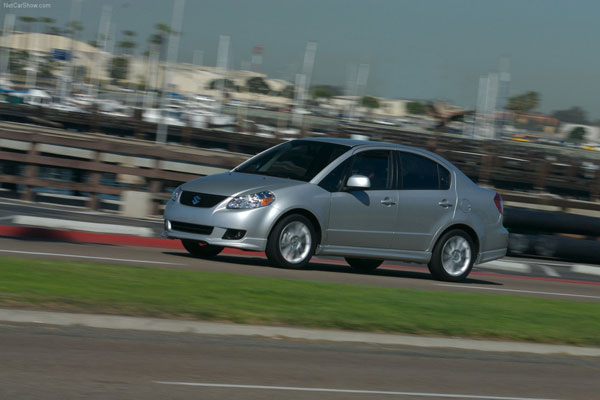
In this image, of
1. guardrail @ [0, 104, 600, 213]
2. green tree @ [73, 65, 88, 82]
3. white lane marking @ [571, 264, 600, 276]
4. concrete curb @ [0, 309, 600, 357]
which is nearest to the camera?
concrete curb @ [0, 309, 600, 357]

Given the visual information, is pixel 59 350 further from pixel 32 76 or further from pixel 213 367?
pixel 32 76

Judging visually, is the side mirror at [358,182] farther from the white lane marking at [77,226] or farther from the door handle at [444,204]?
the white lane marking at [77,226]

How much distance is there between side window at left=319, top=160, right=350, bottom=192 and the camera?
12203 mm

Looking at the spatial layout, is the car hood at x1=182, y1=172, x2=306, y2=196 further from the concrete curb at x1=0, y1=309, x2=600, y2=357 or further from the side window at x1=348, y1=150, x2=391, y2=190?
the concrete curb at x1=0, y1=309, x2=600, y2=357

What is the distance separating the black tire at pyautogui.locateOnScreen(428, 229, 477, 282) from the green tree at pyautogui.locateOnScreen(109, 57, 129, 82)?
82.7 metres

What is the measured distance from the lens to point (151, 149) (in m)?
20.6

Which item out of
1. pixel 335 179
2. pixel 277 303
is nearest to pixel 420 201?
pixel 335 179

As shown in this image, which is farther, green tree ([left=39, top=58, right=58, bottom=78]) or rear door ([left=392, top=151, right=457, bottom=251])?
green tree ([left=39, top=58, right=58, bottom=78])

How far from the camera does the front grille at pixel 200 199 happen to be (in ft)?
38.3

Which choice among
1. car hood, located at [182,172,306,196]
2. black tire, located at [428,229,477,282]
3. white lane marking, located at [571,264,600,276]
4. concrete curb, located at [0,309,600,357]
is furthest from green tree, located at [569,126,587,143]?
concrete curb, located at [0,309,600,357]

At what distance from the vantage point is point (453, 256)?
43.8ft

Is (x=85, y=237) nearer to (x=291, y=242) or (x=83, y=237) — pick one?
(x=83, y=237)

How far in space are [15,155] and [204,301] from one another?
13.9 m

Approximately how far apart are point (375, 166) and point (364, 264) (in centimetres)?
192
